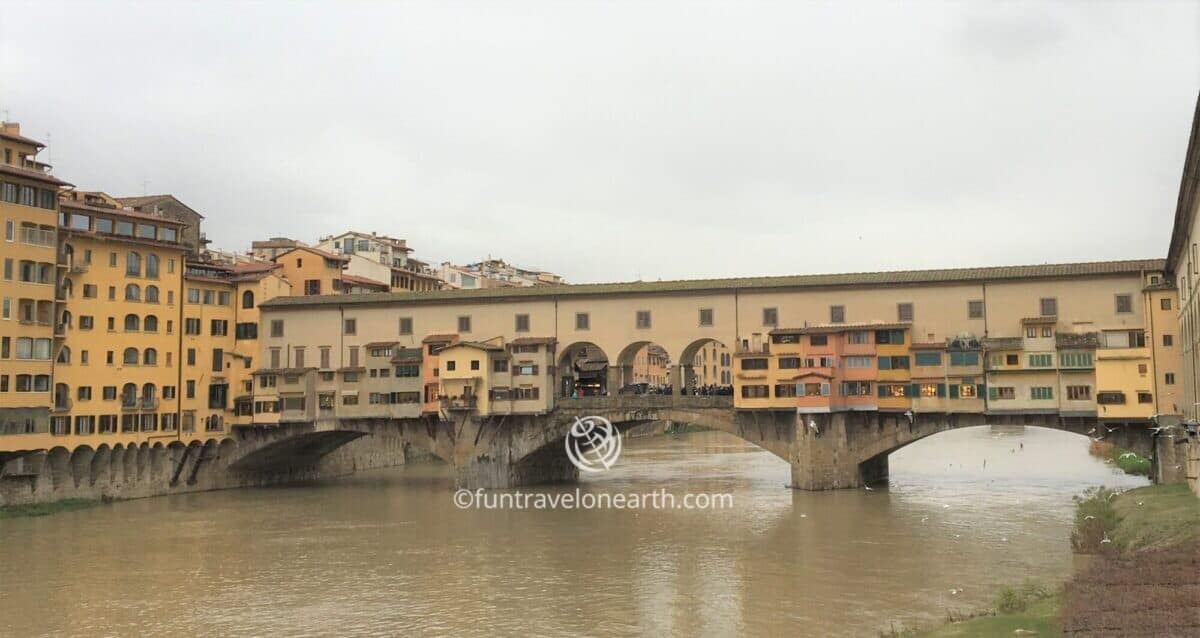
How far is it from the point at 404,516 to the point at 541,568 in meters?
15.3

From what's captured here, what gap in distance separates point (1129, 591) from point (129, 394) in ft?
161

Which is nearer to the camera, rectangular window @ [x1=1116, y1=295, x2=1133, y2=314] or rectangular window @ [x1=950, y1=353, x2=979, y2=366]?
rectangular window @ [x1=1116, y1=295, x2=1133, y2=314]

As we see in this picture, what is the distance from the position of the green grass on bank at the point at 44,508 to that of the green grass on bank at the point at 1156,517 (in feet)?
147

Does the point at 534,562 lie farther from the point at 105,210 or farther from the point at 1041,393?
the point at 105,210

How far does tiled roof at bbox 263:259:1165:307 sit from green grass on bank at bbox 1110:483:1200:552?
38.5 feet

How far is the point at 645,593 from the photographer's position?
101 feet

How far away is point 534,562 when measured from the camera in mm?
36062

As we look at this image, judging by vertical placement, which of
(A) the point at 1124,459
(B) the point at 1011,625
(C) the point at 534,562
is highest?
(A) the point at 1124,459

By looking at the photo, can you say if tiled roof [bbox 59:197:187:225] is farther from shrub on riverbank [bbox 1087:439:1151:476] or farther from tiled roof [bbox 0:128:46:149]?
shrub on riverbank [bbox 1087:439:1151:476]

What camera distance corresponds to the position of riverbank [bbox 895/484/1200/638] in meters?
18.4

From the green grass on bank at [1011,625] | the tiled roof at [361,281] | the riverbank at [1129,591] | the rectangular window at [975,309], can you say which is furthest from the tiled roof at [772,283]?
the green grass on bank at [1011,625]

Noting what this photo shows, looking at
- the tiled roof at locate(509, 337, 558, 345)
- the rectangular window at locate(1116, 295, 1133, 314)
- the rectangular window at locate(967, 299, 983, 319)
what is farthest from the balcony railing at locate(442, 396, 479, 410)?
the rectangular window at locate(1116, 295, 1133, 314)
